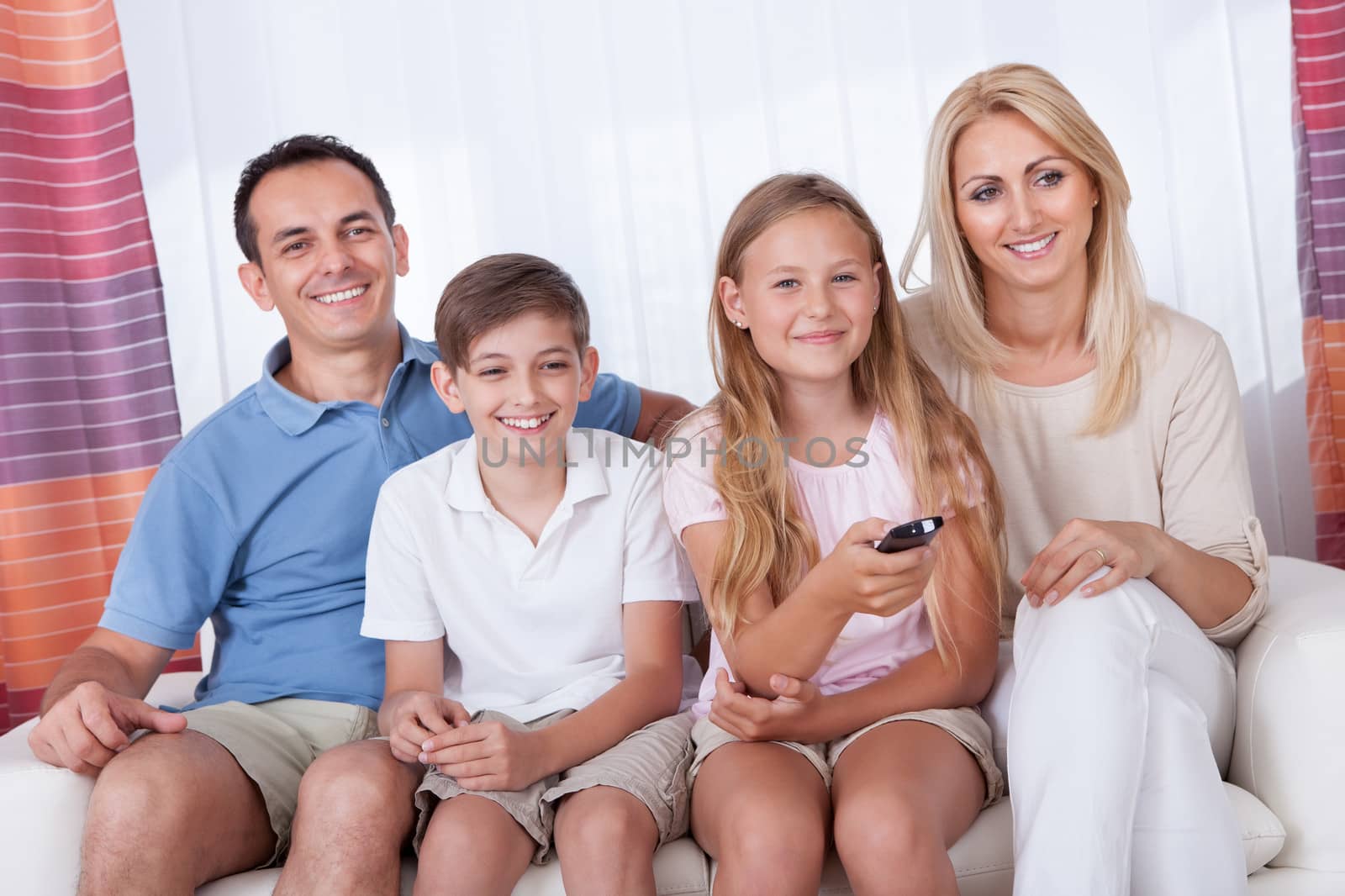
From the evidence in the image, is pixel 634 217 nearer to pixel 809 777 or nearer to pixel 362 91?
pixel 362 91

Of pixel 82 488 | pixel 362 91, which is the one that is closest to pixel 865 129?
pixel 362 91

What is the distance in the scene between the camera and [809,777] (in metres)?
1.44

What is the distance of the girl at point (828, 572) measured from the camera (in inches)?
52.9

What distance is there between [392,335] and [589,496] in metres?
0.51

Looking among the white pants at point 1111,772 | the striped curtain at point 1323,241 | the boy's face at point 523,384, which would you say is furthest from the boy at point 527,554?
the striped curtain at point 1323,241

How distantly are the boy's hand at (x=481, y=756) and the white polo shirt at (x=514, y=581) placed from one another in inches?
8.6

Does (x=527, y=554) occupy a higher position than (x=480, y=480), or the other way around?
(x=480, y=480)

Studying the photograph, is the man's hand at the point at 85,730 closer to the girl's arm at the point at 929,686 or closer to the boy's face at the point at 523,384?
the boy's face at the point at 523,384

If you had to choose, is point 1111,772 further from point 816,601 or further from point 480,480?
point 480,480

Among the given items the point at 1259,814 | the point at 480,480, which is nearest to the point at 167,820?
the point at 480,480

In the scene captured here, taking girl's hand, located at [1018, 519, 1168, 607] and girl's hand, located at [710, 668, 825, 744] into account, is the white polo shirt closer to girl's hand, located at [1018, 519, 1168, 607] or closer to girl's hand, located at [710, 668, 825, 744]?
girl's hand, located at [710, 668, 825, 744]

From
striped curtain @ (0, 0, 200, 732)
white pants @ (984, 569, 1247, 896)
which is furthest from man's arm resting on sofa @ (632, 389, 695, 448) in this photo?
striped curtain @ (0, 0, 200, 732)

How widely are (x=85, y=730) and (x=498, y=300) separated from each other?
0.79 meters

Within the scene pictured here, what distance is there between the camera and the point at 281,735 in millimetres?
1683
